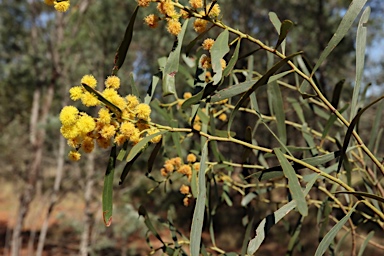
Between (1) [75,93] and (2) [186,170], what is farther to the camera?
(2) [186,170]

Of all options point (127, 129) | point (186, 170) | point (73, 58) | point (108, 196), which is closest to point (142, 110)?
point (127, 129)

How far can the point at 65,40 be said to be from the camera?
336 cm

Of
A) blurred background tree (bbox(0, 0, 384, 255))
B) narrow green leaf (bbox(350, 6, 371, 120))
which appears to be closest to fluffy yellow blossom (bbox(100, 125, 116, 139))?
narrow green leaf (bbox(350, 6, 371, 120))

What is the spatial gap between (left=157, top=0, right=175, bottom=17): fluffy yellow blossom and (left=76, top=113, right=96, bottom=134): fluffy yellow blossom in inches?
7.1

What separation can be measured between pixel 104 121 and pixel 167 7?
0.18 metres

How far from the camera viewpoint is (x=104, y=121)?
505mm

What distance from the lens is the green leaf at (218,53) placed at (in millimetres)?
508

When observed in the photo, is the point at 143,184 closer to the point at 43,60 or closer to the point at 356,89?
the point at 43,60

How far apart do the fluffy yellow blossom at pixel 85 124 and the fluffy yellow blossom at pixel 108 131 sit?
16 millimetres

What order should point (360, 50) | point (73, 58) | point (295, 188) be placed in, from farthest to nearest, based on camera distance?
point (73, 58)
point (360, 50)
point (295, 188)

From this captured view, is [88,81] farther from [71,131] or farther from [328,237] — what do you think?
[328,237]

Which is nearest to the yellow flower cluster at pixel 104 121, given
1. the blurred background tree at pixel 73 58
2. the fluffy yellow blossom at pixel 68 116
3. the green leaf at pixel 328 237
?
the fluffy yellow blossom at pixel 68 116

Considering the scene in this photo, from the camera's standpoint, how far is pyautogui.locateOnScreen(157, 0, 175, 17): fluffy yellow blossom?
521 millimetres

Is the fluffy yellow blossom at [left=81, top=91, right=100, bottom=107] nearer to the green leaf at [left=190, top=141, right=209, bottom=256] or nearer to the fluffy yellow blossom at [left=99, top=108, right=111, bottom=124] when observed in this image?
the fluffy yellow blossom at [left=99, top=108, right=111, bottom=124]
